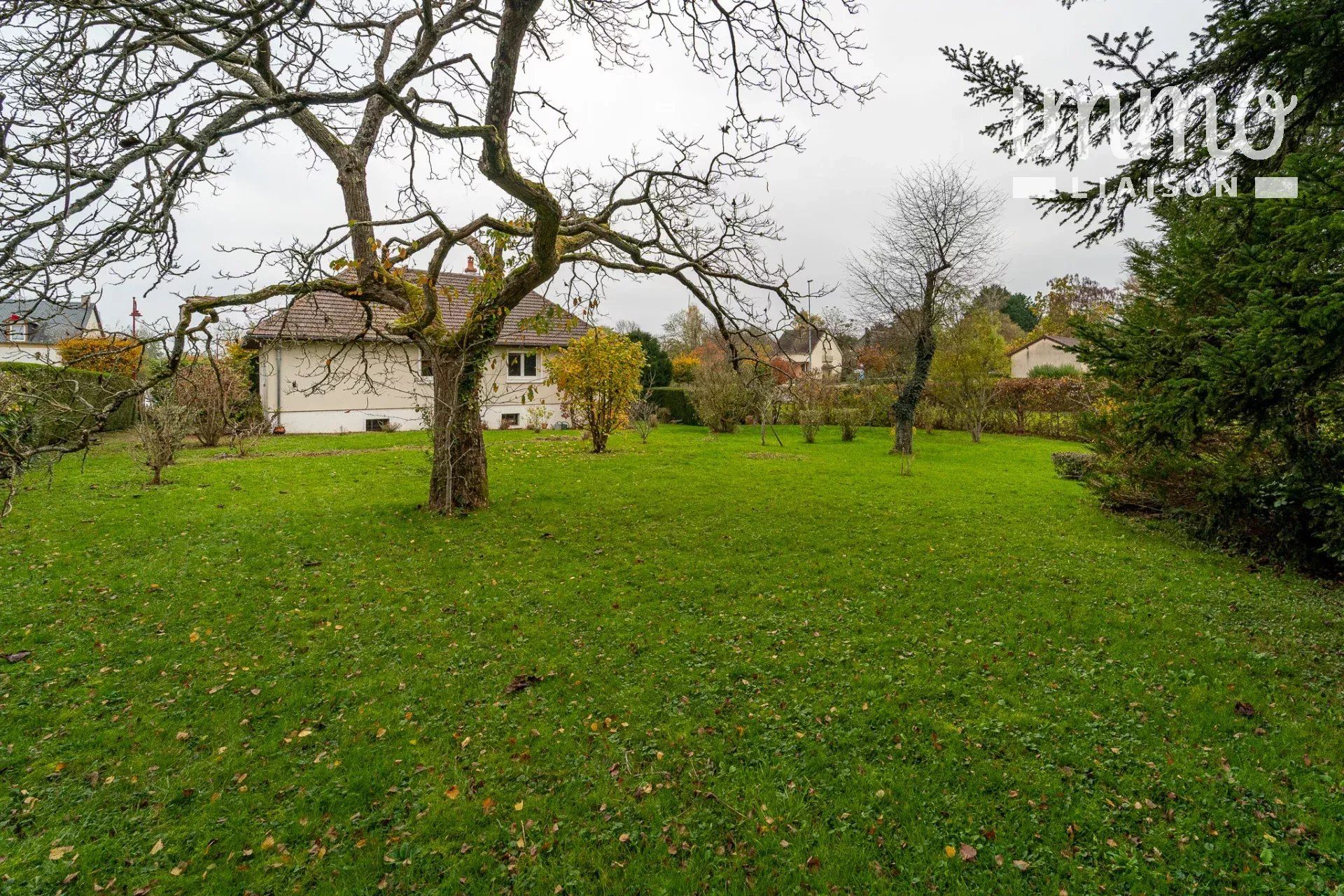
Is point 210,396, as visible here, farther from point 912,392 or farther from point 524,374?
point 912,392

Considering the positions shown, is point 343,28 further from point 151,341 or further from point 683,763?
point 683,763

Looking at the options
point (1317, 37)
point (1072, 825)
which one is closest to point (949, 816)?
point (1072, 825)

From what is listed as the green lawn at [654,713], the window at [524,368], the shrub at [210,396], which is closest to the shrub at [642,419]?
the window at [524,368]

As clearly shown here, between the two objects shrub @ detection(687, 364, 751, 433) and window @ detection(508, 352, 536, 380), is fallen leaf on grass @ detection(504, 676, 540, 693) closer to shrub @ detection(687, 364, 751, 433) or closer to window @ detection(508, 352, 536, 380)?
shrub @ detection(687, 364, 751, 433)

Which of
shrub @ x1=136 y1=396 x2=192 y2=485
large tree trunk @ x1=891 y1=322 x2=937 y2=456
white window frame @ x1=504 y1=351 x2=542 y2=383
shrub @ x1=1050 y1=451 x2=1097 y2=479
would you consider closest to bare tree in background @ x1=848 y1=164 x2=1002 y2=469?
large tree trunk @ x1=891 y1=322 x2=937 y2=456

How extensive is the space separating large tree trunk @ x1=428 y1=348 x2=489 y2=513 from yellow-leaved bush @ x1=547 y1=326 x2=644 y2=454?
631cm

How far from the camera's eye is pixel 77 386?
3.89m

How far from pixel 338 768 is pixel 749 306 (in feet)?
21.9

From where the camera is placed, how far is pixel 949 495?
10727 mm

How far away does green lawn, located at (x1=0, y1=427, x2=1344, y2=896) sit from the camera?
274 centimetres

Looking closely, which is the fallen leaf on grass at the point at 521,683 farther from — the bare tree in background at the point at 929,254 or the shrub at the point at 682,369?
the shrub at the point at 682,369

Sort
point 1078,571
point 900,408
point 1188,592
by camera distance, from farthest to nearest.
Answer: point 900,408, point 1078,571, point 1188,592

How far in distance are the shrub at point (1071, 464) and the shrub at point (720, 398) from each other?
10762 millimetres

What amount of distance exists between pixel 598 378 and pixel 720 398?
8.22 m
